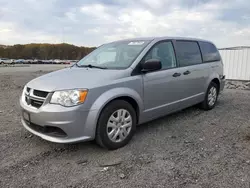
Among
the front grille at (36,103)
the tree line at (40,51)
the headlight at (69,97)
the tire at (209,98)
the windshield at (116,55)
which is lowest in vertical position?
the tire at (209,98)

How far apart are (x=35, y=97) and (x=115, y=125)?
1178 millimetres

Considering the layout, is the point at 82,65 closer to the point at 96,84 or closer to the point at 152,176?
the point at 96,84

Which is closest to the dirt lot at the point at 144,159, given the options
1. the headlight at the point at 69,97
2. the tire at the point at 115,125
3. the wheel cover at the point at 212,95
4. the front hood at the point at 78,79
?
the tire at the point at 115,125

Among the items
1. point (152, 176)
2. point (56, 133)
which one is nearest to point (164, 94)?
point (152, 176)

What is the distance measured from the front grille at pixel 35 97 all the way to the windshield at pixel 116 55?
111cm

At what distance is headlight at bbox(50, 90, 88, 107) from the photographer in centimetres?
283

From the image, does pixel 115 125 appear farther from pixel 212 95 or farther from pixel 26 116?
pixel 212 95

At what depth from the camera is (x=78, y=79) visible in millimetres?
3121

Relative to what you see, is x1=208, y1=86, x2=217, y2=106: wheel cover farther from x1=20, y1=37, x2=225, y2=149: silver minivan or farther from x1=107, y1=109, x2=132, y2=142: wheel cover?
x1=107, y1=109, x2=132, y2=142: wheel cover

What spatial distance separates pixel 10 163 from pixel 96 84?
4.93ft

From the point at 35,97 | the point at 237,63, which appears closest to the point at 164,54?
the point at 35,97

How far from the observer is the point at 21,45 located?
81.8 metres

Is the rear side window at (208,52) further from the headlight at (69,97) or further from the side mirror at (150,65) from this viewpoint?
the headlight at (69,97)

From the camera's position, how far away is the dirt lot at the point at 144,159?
2.47 meters
